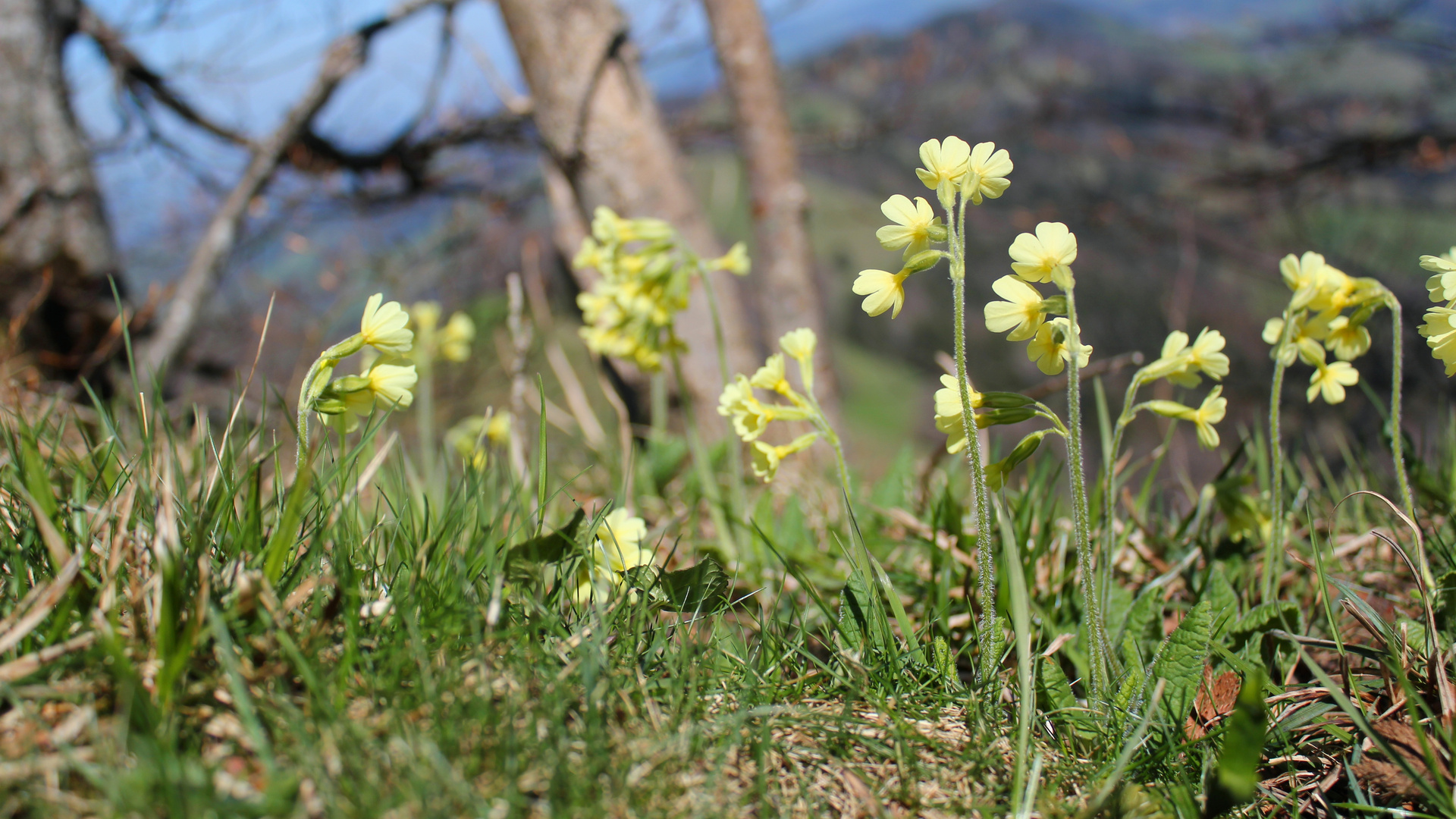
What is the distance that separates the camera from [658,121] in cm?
313

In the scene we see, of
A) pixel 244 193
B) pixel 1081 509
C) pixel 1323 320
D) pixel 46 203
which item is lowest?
pixel 1081 509

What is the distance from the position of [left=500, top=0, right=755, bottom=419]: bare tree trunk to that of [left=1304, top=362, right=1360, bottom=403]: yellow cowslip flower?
6.41ft

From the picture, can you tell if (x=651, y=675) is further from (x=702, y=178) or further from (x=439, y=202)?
(x=702, y=178)

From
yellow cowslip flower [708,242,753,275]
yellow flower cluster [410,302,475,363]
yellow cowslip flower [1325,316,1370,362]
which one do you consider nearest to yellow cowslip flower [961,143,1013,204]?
yellow cowslip flower [1325,316,1370,362]

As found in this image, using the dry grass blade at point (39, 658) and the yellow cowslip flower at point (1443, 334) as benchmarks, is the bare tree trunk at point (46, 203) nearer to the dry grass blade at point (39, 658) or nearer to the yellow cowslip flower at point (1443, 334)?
the dry grass blade at point (39, 658)

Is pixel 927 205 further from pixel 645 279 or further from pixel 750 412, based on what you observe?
pixel 645 279

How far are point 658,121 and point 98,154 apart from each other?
10.3 ft

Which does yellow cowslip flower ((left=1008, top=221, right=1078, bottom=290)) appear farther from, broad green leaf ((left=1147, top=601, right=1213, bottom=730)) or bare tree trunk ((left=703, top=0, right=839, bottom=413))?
bare tree trunk ((left=703, top=0, right=839, bottom=413))

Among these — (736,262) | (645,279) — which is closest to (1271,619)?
(736,262)

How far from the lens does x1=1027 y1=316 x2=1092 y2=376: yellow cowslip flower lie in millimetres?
1111

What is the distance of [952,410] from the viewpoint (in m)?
1.16

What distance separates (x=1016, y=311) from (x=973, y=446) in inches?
7.6

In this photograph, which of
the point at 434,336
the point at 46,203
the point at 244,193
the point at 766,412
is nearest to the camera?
the point at 766,412

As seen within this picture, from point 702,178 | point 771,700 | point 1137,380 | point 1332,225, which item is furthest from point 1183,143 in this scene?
point 771,700
